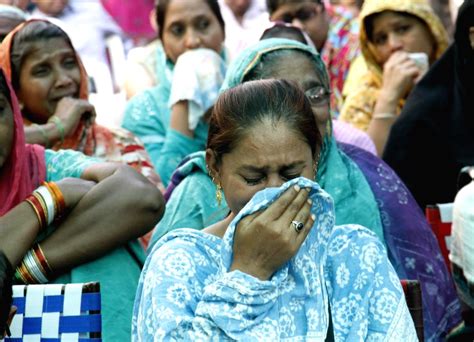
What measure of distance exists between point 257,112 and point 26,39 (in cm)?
217

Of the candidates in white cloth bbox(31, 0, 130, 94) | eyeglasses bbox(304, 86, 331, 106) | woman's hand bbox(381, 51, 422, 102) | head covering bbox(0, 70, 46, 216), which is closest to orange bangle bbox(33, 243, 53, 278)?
head covering bbox(0, 70, 46, 216)

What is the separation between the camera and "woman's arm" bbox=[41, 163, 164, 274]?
12.4 ft

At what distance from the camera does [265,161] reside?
9.95 ft

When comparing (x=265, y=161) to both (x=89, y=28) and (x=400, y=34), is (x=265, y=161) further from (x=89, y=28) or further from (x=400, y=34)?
(x=89, y=28)

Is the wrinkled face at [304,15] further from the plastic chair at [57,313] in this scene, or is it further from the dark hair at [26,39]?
the plastic chair at [57,313]

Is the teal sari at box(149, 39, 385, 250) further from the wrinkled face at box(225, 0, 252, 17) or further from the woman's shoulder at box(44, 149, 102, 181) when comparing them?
the wrinkled face at box(225, 0, 252, 17)

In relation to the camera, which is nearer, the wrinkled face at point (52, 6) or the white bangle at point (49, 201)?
the white bangle at point (49, 201)

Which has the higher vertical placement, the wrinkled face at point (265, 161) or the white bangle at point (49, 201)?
the wrinkled face at point (265, 161)

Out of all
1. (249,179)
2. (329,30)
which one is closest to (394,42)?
(329,30)

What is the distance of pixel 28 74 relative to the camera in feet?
16.6

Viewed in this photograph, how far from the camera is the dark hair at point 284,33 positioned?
520 cm

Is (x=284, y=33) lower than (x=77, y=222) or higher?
higher

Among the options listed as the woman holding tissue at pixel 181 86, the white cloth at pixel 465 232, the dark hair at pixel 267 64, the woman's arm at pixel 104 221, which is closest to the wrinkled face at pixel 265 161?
the woman's arm at pixel 104 221

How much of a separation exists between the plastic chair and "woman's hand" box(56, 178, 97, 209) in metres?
0.42
